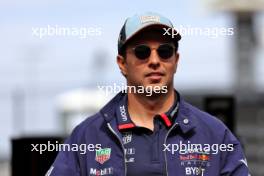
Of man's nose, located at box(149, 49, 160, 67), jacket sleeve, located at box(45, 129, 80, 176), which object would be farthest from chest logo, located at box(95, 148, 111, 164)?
man's nose, located at box(149, 49, 160, 67)

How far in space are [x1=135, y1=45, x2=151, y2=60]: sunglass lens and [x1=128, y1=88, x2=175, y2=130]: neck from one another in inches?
7.0

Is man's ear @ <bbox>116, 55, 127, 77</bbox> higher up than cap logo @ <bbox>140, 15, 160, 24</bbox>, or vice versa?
cap logo @ <bbox>140, 15, 160, 24</bbox>

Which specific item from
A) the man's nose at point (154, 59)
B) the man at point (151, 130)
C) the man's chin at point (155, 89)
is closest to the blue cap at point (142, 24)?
the man at point (151, 130)

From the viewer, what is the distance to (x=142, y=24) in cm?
382

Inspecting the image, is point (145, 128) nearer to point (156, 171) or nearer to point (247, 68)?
point (156, 171)

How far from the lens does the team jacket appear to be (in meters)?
3.74

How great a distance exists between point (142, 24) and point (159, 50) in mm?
149

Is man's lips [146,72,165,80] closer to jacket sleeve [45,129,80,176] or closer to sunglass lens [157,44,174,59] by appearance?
sunglass lens [157,44,174,59]

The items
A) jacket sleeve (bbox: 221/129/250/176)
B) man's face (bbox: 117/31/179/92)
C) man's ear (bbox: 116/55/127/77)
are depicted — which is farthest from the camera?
man's ear (bbox: 116/55/127/77)

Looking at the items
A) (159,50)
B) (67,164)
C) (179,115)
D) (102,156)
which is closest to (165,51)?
(159,50)

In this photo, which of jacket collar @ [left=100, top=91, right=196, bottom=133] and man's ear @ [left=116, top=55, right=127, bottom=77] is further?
man's ear @ [left=116, top=55, right=127, bottom=77]

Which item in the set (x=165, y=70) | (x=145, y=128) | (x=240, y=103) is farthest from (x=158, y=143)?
(x=240, y=103)

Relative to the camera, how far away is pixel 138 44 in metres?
3.87

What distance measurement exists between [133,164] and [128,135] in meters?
0.14
